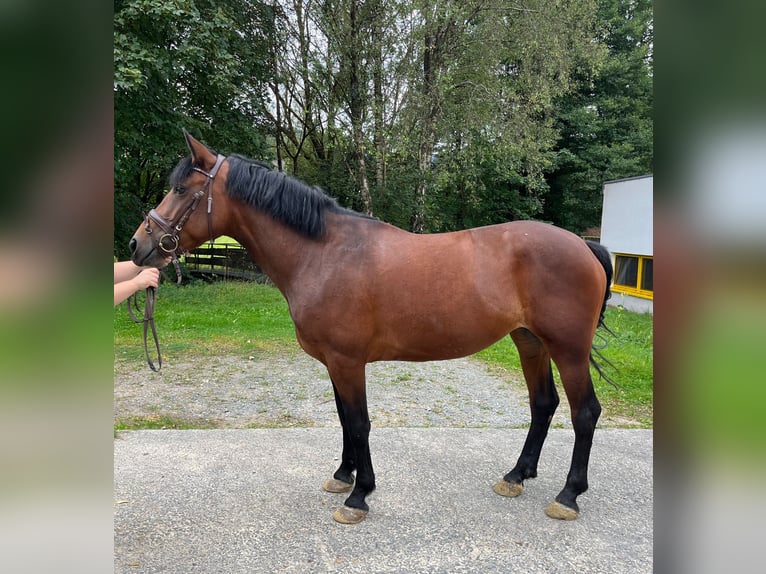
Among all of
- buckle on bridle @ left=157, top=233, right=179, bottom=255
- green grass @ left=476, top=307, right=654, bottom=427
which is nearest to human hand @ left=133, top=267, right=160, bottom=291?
buckle on bridle @ left=157, top=233, right=179, bottom=255

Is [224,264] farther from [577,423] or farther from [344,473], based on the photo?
[577,423]

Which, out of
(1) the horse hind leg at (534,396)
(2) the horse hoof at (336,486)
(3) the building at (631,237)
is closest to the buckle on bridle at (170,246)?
(2) the horse hoof at (336,486)

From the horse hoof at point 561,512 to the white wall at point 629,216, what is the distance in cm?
870

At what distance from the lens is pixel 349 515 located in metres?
2.65

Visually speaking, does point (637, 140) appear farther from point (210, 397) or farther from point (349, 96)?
point (210, 397)

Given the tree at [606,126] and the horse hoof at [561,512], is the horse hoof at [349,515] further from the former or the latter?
the tree at [606,126]

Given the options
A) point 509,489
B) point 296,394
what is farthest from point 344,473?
point 296,394

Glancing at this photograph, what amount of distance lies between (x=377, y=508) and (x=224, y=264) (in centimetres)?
1436

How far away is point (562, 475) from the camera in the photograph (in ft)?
10.8

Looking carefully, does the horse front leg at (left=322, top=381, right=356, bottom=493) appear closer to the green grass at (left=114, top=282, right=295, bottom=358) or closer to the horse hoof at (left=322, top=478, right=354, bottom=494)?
the horse hoof at (left=322, top=478, right=354, bottom=494)

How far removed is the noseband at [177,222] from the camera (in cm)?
254

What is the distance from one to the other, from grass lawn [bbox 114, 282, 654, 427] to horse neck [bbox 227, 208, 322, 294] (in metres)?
3.84
